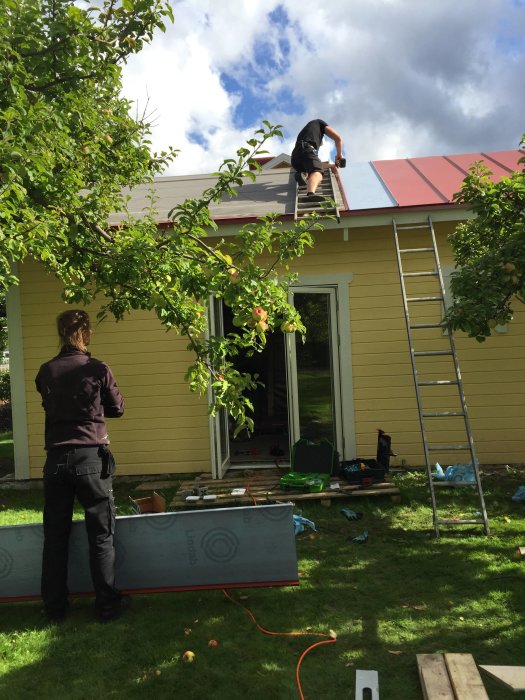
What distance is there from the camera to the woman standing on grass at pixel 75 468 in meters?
3.20

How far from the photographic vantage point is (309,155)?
25.3ft

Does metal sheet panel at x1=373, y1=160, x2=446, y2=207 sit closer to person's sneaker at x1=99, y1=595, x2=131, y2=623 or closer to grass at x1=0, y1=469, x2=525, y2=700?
grass at x1=0, y1=469, x2=525, y2=700

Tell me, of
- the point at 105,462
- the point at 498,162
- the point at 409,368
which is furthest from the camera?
the point at 498,162

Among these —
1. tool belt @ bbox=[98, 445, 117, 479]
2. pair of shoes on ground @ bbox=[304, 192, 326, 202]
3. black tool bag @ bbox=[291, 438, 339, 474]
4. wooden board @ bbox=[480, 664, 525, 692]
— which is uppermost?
pair of shoes on ground @ bbox=[304, 192, 326, 202]

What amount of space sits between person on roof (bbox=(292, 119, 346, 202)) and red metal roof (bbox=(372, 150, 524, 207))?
1056 mm

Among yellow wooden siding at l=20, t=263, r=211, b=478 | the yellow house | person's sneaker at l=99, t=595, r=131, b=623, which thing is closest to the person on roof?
the yellow house

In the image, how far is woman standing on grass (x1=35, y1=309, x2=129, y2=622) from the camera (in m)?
3.20

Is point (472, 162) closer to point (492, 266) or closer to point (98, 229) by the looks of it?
point (492, 266)

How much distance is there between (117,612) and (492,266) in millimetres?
3731

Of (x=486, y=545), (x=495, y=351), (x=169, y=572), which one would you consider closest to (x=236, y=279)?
(x=169, y=572)

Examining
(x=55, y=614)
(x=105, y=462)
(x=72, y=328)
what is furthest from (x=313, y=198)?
(x=55, y=614)

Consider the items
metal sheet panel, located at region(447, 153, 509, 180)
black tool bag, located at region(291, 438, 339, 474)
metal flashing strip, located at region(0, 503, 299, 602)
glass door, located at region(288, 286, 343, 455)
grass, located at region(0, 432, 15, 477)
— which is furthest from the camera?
metal sheet panel, located at region(447, 153, 509, 180)

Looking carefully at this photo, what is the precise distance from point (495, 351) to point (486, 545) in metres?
3.12

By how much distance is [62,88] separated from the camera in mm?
3965
